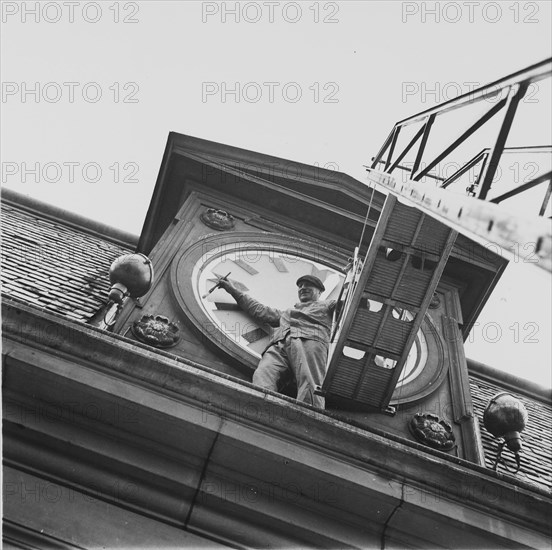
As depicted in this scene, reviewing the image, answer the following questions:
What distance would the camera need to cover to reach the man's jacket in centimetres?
664

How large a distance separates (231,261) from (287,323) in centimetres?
142

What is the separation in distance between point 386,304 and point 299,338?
0.85m

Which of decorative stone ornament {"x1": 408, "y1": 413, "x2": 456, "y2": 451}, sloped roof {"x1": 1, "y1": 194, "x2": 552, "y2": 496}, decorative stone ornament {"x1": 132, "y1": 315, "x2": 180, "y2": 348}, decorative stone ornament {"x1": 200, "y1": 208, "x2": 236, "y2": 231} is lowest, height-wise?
sloped roof {"x1": 1, "y1": 194, "x2": 552, "y2": 496}

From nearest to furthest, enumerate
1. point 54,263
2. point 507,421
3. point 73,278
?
point 507,421, point 73,278, point 54,263

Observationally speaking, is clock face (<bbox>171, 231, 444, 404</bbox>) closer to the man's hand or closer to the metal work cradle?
the man's hand

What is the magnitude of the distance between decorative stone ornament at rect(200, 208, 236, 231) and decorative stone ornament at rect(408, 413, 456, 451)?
10.5ft

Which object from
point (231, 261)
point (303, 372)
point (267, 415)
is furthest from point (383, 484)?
point (231, 261)

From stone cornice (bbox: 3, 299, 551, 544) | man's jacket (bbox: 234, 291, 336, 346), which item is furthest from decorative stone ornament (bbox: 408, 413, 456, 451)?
stone cornice (bbox: 3, 299, 551, 544)

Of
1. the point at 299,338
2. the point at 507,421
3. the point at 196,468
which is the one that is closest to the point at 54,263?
the point at 299,338

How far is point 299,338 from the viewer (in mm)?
6523

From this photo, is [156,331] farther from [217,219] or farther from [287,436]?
[217,219]

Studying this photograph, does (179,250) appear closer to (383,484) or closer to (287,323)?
(287,323)

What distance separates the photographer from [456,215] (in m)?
3.73

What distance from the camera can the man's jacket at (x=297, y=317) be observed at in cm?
664
